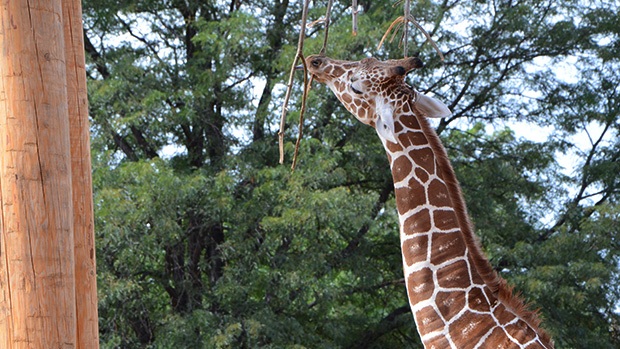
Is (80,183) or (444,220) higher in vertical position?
(80,183)

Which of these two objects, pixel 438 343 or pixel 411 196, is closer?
pixel 438 343

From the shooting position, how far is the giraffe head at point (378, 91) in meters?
2.89

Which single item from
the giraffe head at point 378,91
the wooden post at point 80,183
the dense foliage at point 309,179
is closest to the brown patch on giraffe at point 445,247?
the giraffe head at point 378,91

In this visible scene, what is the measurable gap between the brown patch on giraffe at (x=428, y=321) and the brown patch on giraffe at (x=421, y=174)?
1.22 feet

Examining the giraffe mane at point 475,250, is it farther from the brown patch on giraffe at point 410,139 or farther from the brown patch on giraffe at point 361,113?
the brown patch on giraffe at point 361,113

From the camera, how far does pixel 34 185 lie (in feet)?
7.54

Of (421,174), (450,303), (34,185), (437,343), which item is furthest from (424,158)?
(34,185)

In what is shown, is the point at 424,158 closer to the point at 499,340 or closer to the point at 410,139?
the point at 410,139

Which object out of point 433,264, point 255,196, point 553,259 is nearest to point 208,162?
point 255,196

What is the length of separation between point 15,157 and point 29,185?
0.07 m

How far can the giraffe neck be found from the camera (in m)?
2.70

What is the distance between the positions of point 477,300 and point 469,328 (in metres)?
0.08

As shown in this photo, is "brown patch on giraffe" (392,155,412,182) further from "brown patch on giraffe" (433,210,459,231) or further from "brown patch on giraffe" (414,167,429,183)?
"brown patch on giraffe" (433,210,459,231)

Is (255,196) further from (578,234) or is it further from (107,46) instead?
(578,234)
